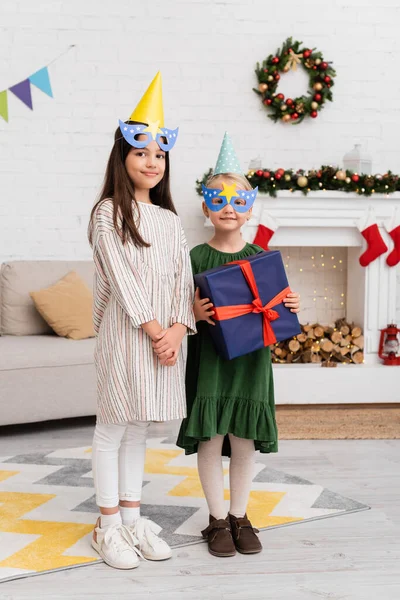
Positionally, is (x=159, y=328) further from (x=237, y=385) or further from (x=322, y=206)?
(x=322, y=206)

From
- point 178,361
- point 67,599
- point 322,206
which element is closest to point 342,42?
point 322,206

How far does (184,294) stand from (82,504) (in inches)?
35.3

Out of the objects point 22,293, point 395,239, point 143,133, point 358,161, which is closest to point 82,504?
point 143,133

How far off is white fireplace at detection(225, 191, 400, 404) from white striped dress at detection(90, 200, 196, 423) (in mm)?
2150

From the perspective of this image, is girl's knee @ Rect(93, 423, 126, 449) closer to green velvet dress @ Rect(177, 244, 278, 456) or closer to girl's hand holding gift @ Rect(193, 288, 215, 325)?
green velvet dress @ Rect(177, 244, 278, 456)

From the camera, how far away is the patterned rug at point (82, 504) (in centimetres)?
203

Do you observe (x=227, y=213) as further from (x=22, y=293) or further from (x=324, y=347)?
(x=324, y=347)

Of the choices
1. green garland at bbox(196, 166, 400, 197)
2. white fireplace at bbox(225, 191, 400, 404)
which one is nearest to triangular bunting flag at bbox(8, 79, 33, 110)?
green garland at bbox(196, 166, 400, 197)

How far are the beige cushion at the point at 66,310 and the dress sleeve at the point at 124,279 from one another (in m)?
1.88

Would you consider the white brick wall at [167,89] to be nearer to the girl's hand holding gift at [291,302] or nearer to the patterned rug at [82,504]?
the patterned rug at [82,504]

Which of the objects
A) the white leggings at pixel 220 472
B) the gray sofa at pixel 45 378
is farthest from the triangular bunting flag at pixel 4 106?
the white leggings at pixel 220 472

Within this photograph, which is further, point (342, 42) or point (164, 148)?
point (342, 42)

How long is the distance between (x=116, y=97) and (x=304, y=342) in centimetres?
185

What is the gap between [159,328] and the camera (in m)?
1.92
